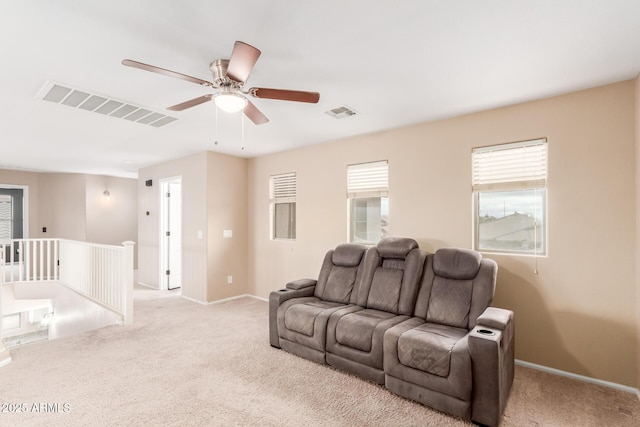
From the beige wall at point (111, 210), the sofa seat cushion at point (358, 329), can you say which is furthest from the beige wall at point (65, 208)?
the sofa seat cushion at point (358, 329)

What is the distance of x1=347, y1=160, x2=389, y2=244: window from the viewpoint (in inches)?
161

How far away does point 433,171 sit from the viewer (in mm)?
3609

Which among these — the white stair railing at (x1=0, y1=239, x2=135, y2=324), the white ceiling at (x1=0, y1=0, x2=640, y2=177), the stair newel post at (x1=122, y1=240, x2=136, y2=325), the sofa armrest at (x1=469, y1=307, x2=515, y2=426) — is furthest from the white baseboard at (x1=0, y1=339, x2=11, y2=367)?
the sofa armrest at (x1=469, y1=307, x2=515, y2=426)

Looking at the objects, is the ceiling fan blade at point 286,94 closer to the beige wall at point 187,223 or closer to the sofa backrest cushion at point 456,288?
the sofa backrest cushion at point 456,288

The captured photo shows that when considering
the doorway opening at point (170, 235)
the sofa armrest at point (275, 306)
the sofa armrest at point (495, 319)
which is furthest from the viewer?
the doorway opening at point (170, 235)

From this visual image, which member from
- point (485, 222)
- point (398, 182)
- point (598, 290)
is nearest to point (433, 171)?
point (398, 182)

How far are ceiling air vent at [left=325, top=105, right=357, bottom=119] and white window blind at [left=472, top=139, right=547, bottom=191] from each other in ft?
4.56

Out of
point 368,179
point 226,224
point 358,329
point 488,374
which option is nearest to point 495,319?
point 488,374

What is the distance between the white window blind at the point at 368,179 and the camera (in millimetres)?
4070

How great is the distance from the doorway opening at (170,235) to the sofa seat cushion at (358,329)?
4.37 metres

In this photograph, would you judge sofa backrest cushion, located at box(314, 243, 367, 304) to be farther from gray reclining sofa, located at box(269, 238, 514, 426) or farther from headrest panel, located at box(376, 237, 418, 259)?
→ headrest panel, located at box(376, 237, 418, 259)

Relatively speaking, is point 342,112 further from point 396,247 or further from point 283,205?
point 283,205

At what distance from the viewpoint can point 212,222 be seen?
205 inches

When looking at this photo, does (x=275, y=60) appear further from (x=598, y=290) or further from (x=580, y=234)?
(x=598, y=290)
